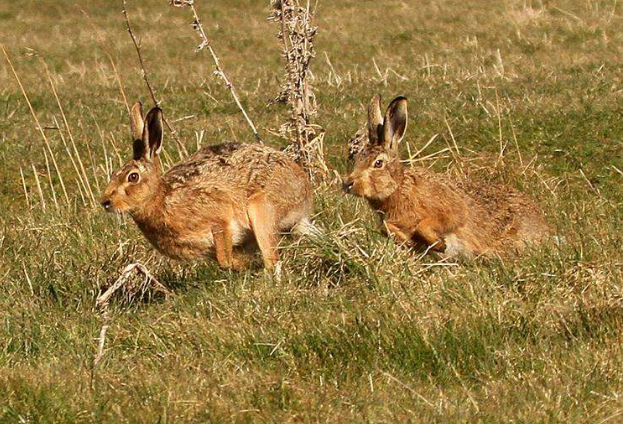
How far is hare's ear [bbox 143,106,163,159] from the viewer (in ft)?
23.1

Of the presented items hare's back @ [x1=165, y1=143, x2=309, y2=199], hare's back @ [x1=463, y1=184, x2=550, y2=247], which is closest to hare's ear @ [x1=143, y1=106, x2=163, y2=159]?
hare's back @ [x1=165, y1=143, x2=309, y2=199]

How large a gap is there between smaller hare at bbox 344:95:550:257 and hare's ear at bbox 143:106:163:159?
112cm

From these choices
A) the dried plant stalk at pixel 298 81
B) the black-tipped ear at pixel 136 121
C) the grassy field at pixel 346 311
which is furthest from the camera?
the dried plant stalk at pixel 298 81

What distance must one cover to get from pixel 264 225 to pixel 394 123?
987 mm

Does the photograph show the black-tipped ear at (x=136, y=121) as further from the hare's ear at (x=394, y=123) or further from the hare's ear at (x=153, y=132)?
the hare's ear at (x=394, y=123)

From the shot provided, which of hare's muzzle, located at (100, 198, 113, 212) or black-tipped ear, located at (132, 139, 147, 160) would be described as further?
black-tipped ear, located at (132, 139, 147, 160)

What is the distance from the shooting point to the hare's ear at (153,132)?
23.1 ft

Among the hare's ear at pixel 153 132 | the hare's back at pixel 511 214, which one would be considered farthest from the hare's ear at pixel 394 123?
the hare's ear at pixel 153 132

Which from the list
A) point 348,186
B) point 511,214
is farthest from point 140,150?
point 511,214

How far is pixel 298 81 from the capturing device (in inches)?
340

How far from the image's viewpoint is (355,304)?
19.2ft

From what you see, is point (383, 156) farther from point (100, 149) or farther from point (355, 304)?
point (100, 149)

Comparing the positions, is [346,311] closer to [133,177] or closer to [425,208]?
[425,208]

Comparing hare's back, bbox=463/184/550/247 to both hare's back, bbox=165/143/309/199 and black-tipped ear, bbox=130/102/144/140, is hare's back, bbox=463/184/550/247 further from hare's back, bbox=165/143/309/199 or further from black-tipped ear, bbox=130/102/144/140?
black-tipped ear, bbox=130/102/144/140
